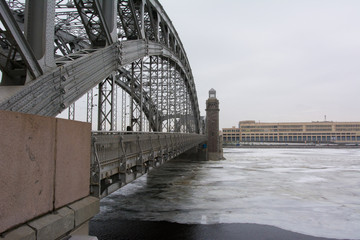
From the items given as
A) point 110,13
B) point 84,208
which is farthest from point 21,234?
point 110,13

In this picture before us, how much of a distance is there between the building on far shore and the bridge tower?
9647 centimetres

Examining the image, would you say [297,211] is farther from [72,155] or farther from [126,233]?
[72,155]

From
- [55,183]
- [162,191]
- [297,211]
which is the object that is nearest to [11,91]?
[55,183]

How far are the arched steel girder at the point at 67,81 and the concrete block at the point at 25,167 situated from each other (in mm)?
2632

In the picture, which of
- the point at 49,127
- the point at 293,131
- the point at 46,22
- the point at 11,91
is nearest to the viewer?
the point at 49,127

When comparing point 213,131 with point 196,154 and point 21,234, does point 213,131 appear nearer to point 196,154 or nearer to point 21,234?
point 196,154

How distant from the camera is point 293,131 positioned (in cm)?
17975

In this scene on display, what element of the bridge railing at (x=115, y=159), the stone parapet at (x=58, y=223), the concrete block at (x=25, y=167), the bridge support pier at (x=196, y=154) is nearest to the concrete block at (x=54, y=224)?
the stone parapet at (x=58, y=223)

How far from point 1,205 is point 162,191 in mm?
22421

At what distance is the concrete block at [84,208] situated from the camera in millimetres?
4395

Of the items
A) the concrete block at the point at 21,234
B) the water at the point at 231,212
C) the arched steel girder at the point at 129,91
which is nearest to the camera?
the concrete block at the point at 21,234

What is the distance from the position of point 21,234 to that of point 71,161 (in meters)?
1.45

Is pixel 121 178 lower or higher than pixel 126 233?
higher

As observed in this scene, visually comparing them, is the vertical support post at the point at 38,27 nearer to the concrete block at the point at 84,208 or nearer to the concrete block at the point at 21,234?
the concrete block at the point at 84,208
